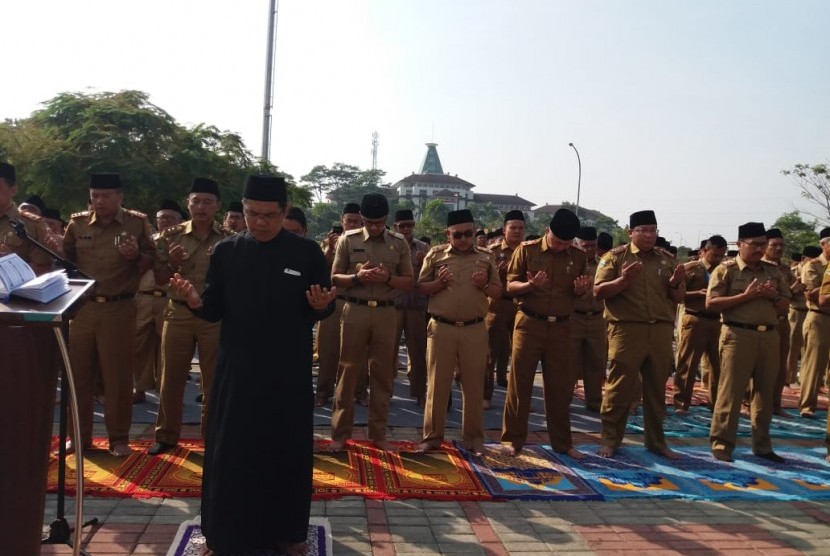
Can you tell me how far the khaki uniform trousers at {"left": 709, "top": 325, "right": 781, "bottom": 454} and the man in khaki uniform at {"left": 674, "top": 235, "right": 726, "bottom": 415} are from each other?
62.2 inches

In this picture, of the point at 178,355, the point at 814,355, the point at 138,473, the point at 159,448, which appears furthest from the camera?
the point at 814,355

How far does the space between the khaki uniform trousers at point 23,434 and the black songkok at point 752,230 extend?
5.37m

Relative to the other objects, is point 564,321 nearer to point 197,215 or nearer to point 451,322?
point 451,322

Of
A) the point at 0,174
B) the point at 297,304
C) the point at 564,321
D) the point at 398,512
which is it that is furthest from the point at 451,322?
the point at 0,174

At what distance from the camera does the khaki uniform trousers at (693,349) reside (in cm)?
746

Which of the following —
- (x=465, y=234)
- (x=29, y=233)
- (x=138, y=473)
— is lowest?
(x=138, y=473)

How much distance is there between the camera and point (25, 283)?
2533 mm

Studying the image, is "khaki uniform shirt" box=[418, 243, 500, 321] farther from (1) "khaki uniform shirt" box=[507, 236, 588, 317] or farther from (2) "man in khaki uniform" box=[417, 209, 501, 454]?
(1) "khaki uniform shirt" box=[507, 236, 588, 317]

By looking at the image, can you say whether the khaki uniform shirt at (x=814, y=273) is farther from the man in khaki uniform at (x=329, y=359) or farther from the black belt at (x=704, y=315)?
the man in khaki uniform at (x=329, y=359)

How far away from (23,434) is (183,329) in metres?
2.77

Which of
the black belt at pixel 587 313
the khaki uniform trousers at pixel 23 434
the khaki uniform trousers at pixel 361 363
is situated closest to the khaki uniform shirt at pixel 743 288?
the black belt at pixel 587 313

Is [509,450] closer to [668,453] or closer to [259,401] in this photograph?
[668,453]

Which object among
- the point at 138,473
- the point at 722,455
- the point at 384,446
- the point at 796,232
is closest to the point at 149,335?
the point at 138,473

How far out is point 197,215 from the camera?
17.3ft
